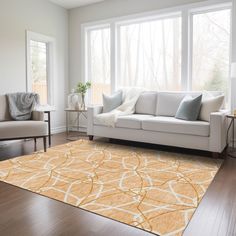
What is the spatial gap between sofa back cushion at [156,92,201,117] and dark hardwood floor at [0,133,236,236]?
6.07 feet

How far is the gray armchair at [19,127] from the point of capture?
10.6ft

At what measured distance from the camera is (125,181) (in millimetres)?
2436

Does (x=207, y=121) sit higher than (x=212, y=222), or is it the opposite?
(x=207, y=121)

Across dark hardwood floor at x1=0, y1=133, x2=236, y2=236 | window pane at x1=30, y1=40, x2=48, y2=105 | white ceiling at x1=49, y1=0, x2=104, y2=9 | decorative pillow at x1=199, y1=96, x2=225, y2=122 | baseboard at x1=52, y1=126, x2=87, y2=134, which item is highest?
white ceiling at x1=49, y1=0, x2=104, y2=9

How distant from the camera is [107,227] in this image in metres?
1.62

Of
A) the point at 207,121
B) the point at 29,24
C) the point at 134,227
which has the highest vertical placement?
the point at 29,24

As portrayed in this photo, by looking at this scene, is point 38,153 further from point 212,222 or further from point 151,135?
point 212,222

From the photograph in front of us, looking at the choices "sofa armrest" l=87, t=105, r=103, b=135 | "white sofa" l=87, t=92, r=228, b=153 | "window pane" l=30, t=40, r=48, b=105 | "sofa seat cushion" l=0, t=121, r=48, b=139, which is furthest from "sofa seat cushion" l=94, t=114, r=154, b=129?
"window pane" l=30, t=40, r=48, b=105

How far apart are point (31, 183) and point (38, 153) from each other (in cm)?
117

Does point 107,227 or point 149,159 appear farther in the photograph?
point 149,159

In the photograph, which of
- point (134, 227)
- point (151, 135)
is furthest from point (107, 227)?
point (151, 135)

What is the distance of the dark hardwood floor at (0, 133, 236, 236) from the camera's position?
157 cm

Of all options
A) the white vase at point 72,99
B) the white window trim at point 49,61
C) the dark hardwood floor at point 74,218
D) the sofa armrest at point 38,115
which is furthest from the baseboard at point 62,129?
the dark hardwood floor at point 74,218

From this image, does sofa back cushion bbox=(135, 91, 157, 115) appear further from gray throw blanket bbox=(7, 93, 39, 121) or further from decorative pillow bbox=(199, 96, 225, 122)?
gray throw blanket bbox=(7, 93, 39, 121)
